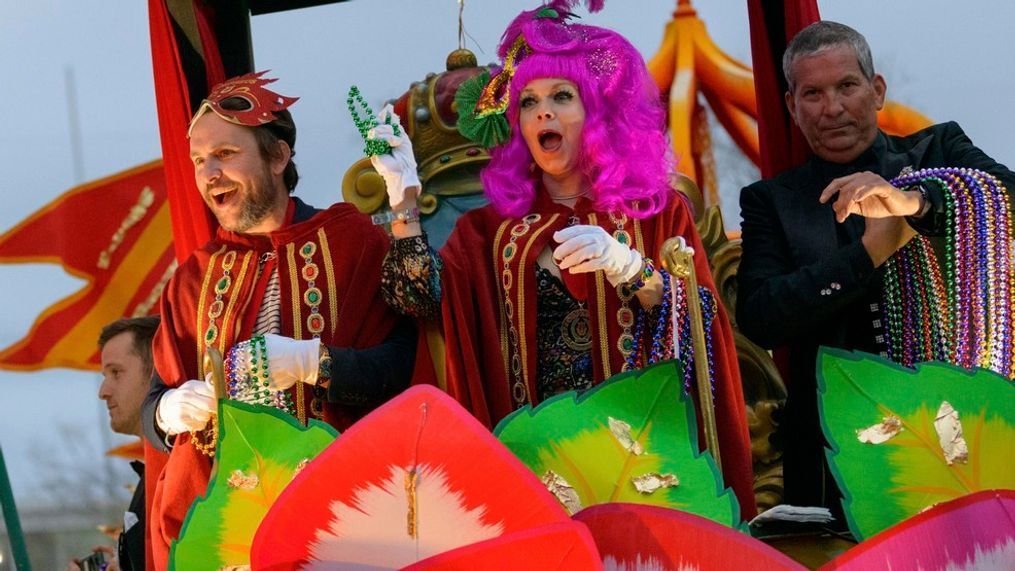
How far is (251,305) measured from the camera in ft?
11.8

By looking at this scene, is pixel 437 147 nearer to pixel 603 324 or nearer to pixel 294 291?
pixel 294 291

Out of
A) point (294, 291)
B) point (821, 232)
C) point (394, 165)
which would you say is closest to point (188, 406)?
point (294, 291)

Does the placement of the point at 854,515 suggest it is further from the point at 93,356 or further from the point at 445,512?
the point at 93,356

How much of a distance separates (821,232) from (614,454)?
127cm

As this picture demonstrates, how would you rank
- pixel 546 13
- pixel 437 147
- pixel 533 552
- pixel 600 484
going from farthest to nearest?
pixel 437 147 < pixel 546 13 < pixel 600 484 < pixel 533 552

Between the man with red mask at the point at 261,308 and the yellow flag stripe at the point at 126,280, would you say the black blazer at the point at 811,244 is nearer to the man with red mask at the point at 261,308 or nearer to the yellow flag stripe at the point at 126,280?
the man with red mask at the point at 261,308

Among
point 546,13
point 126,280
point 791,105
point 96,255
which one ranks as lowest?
point 126,280

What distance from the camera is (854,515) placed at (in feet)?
7.85

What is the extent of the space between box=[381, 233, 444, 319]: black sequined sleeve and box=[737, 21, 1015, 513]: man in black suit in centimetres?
67

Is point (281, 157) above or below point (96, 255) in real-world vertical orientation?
above

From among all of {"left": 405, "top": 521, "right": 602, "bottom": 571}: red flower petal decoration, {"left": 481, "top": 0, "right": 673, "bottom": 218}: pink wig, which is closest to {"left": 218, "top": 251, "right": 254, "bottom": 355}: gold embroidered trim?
{"left": 481, "top": 0, "right": 673, "bottom": 218}: pink wig

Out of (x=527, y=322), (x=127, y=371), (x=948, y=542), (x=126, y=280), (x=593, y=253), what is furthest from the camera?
(x=126, y=280)

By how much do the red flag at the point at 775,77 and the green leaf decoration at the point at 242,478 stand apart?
177cm

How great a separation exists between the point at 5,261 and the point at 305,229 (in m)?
4.31
